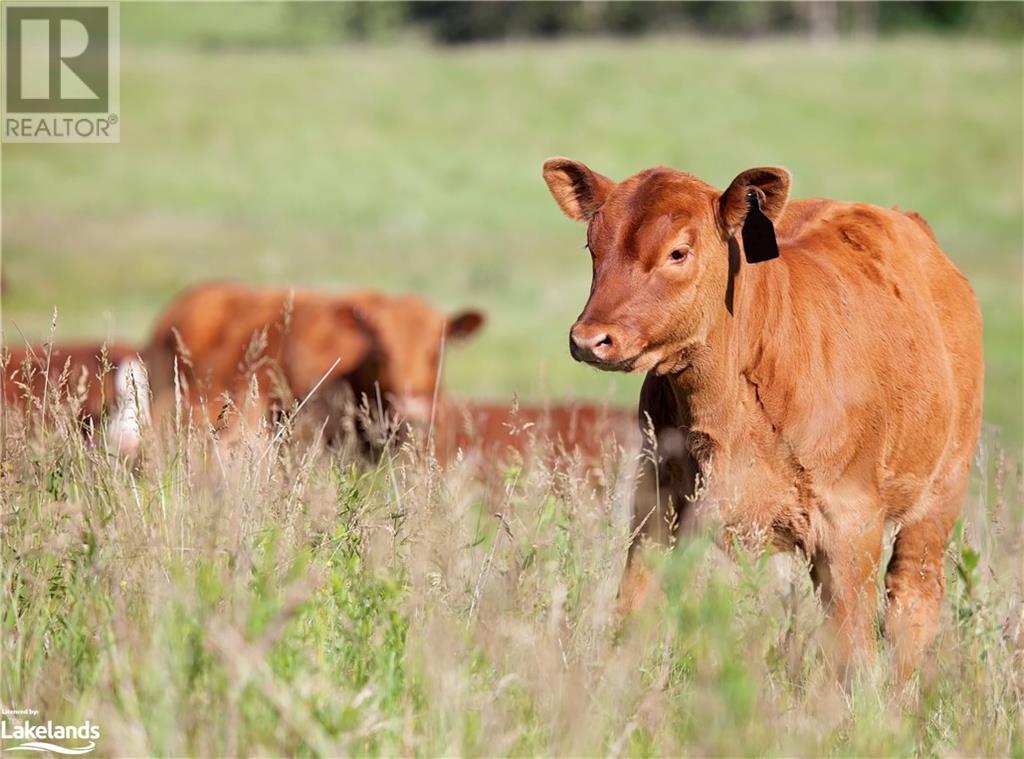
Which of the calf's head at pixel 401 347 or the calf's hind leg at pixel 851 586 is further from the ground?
the calf's hind leg at pixel 851 586

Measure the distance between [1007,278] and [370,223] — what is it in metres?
15.2

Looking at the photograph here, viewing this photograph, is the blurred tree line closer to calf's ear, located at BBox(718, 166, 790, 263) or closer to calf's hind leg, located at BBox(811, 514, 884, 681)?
calf's ear, located at BBox(718, 166, 790, 263)

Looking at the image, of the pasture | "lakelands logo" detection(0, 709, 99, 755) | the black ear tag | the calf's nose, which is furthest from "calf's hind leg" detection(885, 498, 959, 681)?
"lakelands logo" detection(0, 709, 99, 755)

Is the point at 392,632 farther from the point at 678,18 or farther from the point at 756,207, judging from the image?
the point at 678,18

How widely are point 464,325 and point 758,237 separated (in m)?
7.57

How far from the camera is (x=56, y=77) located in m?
29.3

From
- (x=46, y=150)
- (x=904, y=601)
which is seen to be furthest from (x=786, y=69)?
(x=904, y=601)

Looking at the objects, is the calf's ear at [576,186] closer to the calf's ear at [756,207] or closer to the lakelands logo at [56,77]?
the calf's ear at [756,207]

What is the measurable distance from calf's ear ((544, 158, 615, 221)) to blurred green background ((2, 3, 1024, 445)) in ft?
47.2

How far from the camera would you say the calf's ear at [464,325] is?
1234 centimetres

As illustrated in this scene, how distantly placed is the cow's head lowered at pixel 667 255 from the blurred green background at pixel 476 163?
1485 centimetres

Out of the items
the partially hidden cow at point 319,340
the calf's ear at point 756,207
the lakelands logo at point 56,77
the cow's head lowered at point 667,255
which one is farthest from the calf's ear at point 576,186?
the lakelands logo at point 56,77

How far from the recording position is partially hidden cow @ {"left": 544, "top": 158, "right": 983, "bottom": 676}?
4.73 metres

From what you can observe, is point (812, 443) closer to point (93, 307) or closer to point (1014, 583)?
point (1014, 583)
